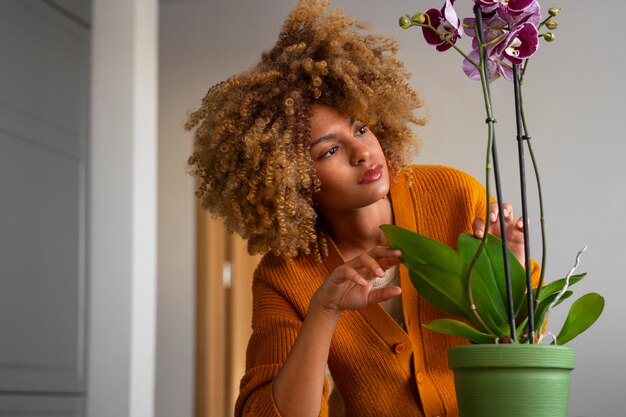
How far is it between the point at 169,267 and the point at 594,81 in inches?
86.0

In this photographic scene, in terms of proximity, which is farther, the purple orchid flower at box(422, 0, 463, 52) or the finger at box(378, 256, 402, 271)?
the finger at box(378, 256, 402, 271)

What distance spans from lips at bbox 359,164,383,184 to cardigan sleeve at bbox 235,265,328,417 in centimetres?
29

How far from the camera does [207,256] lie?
4.05 meters

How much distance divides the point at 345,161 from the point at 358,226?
0.59 ft

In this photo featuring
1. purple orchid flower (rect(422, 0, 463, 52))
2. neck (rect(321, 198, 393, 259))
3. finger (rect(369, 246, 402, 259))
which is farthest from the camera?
neck (rect(321, 198, 393, 259))

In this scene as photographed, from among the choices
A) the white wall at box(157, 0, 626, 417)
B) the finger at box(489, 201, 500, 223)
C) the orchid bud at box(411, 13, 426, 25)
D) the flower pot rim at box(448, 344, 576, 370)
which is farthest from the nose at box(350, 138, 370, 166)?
the white wall at box(157, 0, 626, 417)

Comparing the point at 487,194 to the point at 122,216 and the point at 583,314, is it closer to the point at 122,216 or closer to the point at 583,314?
the point at 583,314

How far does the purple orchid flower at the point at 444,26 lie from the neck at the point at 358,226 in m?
0.62

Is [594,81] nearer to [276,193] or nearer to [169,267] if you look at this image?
[169,267]

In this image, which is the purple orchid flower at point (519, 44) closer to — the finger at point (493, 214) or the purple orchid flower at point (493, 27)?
the purple orchid flower at point (493, 27)

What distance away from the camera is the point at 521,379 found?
858mm

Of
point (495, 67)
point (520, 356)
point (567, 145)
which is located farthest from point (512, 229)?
point (567, 145)

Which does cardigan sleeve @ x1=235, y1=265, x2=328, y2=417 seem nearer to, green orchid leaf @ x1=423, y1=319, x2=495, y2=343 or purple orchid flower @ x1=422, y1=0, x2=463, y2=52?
green orchid leaf @ x1=423, y1=319, x2=495, y2=343

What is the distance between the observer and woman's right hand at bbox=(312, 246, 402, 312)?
1.12m
